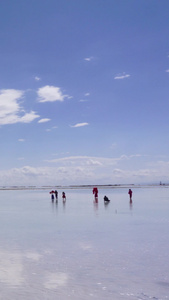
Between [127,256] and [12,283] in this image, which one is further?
[127,256]

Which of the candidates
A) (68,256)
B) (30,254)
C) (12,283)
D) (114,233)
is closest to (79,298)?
(12,283)

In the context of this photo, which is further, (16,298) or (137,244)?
(137,244)

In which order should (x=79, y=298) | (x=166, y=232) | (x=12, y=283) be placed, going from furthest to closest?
(x=166, y=232)
(x=12, y=283)
(x=79, y=298)

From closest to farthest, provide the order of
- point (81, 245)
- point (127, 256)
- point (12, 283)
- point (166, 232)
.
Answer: point (12, 283) → point (127, 256) → point (81, 245) → point (166, 232)

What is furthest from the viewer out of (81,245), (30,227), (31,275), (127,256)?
(30,227)

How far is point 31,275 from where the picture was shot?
9.06 m

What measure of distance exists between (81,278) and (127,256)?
2907 millimetres

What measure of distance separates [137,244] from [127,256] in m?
2.09

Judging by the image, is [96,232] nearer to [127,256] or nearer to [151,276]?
[127,256]

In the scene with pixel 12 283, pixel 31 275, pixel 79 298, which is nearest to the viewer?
pixel 79 298

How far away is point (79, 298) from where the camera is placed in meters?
7.27

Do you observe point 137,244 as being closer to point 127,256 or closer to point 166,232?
point 127,256

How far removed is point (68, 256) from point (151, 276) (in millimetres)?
3573

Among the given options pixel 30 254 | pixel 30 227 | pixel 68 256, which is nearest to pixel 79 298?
pixel 68 256
